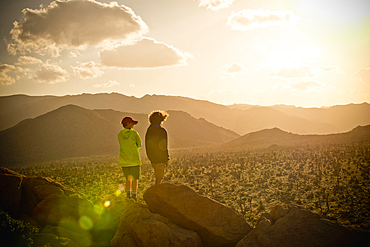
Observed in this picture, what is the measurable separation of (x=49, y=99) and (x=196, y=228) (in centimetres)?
15066

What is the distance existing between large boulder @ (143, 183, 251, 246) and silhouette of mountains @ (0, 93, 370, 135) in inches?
4456

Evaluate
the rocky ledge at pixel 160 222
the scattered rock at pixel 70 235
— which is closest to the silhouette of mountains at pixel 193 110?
the rocky ledge at pixel 160 222

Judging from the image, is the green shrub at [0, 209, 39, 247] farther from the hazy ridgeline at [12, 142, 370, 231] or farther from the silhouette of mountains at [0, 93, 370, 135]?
the silhouette of mountains at [0, 93, 370, 135]

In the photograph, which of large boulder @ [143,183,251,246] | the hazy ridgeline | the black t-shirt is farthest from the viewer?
the hazy ridgeline

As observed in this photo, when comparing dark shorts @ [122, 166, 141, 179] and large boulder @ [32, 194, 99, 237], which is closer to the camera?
large boulder @ [32, 194, 99, 237]

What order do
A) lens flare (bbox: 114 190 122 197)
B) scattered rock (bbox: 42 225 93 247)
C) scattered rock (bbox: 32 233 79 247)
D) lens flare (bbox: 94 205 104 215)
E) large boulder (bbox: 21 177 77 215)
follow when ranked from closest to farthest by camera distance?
scattered rock (bbox: 32 233 79 247)
scattered rock (bbox: 42 225 93 247)
lens flare (bbox: 94 205 104 215)
large boulder (bbox: 21 177 77 215)
lens flare (bbox: 114 190 122 197)

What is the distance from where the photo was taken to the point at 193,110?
13850 cm

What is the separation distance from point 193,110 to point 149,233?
442 ft

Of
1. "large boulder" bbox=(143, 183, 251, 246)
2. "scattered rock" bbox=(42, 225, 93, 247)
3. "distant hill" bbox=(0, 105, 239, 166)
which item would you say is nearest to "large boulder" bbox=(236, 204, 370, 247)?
"large boulder" bbox=(143, 183, 251, 246)

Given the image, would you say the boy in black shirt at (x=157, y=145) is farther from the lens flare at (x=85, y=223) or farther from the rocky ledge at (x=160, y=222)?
the lens flare at (x=85, y=223)

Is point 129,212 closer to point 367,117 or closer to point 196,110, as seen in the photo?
point 196,110

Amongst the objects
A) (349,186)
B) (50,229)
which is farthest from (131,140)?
(349,186)

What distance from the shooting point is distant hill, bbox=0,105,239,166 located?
4075 cm

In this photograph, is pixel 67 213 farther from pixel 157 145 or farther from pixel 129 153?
pixel 157 145
